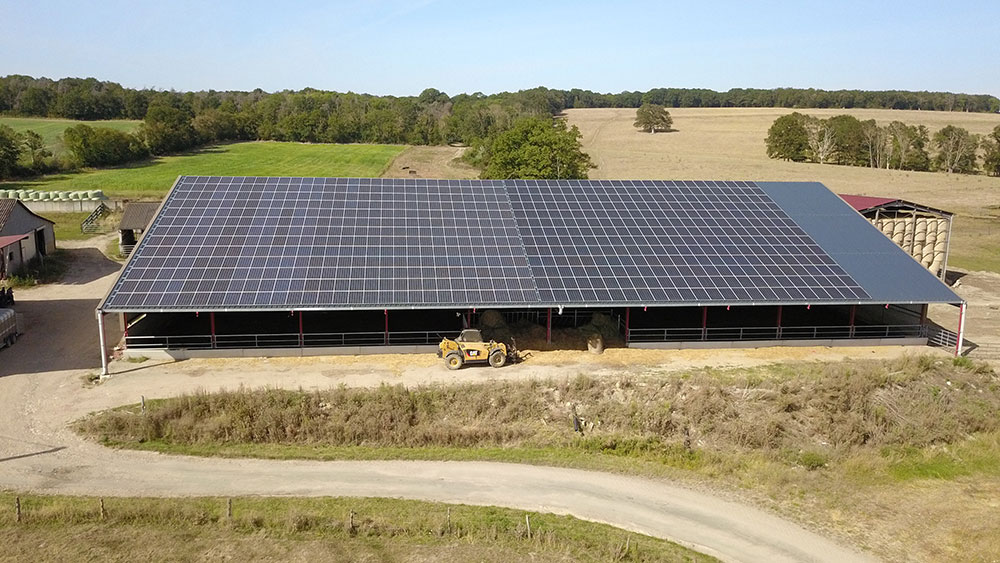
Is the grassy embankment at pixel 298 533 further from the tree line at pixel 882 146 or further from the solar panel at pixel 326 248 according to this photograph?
the tree line at pixel 882 146

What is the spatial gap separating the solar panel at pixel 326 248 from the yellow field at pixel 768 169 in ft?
127

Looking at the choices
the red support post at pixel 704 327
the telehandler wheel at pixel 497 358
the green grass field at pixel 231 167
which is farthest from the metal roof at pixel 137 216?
the red support post at pixel 704 327

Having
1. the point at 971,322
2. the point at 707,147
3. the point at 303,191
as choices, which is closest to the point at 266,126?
the point at 707,147

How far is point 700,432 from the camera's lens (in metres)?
26.8

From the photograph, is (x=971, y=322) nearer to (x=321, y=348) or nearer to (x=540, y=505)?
(x=540, y=505)

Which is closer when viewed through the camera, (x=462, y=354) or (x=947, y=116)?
(x=462, y=354)

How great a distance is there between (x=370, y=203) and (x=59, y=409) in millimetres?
18822

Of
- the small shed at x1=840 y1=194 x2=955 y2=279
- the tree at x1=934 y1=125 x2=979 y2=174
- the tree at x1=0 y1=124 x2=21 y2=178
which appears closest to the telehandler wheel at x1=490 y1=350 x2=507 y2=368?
the small shed at x1=840 y1=194 x2=955 y2=279

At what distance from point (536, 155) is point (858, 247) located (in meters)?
36.2

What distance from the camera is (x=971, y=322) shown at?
129ft

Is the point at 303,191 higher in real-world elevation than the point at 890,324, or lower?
higher

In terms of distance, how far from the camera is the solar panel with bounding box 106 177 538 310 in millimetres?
31375

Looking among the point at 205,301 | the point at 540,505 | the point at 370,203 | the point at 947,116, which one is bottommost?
the point at 540,505

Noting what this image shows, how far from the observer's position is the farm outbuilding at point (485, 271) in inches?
1260
